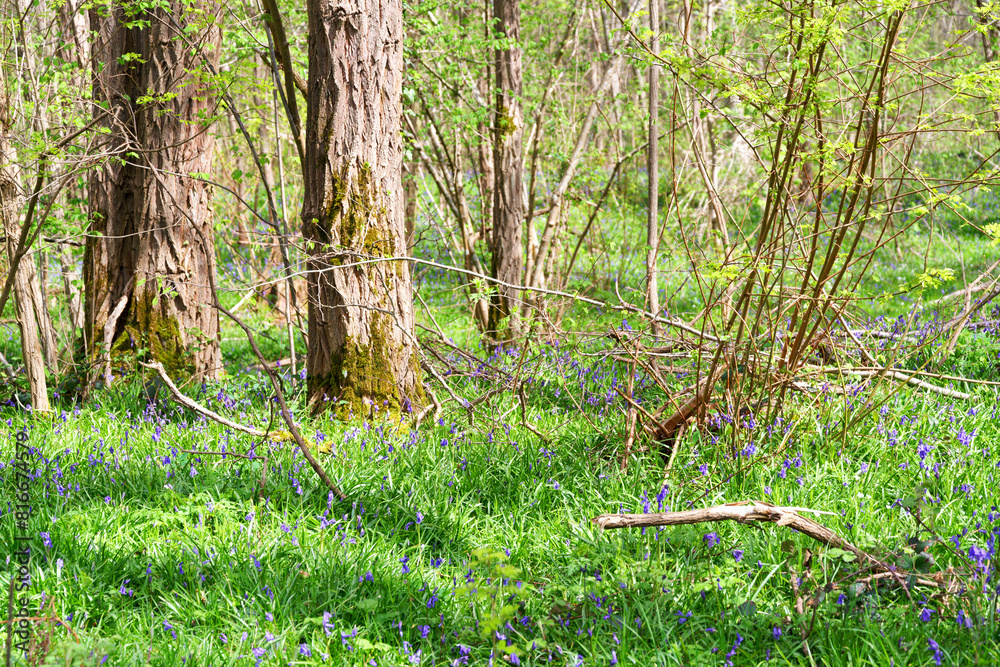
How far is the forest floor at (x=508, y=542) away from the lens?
248 centimetres

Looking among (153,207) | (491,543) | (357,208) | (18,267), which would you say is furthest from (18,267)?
(491,543)

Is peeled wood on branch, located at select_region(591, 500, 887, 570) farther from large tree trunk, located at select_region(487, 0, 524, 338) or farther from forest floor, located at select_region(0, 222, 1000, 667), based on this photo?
large tree trunk, located at select_region(487, 0, 524, 338)

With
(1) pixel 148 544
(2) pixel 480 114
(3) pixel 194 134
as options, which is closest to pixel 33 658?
(1) pixel 148 544

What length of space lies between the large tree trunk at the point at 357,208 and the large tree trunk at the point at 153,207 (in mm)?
1344

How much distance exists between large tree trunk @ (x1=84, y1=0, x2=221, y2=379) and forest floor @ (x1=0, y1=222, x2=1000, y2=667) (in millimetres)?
921

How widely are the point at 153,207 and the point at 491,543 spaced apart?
3608 millimetres

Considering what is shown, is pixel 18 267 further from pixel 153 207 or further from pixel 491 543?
pixel 491 543

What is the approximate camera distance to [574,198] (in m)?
7.34

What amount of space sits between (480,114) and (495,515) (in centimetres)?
374

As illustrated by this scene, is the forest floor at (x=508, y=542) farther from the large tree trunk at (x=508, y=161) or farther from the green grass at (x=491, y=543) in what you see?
the large tree trunk at (x=508, y=161)

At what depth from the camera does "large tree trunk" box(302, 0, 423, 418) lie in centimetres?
417

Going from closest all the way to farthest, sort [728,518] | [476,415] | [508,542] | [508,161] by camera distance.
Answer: [728,518]
[508,542]
[476,415]
[508,161]

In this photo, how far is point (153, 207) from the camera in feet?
17.3

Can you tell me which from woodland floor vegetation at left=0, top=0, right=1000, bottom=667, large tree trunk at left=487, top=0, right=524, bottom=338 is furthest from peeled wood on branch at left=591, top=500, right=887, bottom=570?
large tree trunk at left=487, top=0, right=524, bottom=338
